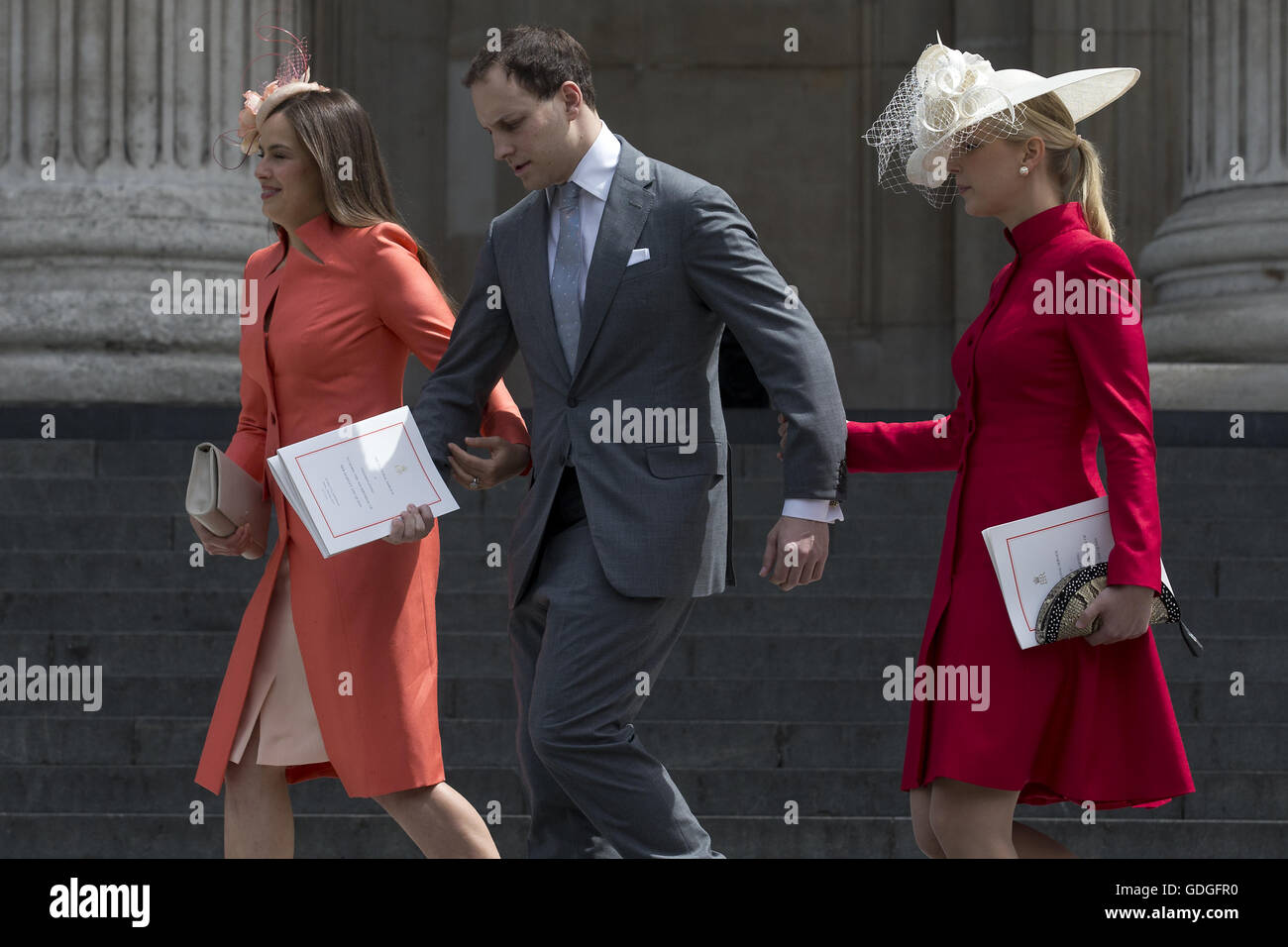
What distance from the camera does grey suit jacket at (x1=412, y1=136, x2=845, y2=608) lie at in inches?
147

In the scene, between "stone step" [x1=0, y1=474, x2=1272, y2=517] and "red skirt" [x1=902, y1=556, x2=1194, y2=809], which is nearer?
"red skirt" [x1=902, y1=556, x2=1194, y2=809]

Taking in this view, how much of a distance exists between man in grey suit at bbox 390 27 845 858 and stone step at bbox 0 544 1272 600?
308 cm

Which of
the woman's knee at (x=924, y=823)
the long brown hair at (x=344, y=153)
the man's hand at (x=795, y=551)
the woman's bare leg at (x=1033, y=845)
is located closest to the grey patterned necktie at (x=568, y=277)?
the long brown hair at (x=344, y=153)

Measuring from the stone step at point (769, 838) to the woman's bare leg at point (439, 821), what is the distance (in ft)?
4.58

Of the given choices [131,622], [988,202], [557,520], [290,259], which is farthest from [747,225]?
[131,622]

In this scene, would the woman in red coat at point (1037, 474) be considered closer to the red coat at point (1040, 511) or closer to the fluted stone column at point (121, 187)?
the red coat at point (1040, 511)

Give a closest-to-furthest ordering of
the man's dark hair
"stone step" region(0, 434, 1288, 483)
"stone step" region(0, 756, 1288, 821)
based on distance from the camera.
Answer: the man's dark hair
"stone step" region(0, 756, 1288, 821)
"stone step" region(0, 434, 1288, 483)

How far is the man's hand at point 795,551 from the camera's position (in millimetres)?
3666

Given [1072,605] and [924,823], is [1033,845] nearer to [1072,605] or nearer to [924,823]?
[924,823]

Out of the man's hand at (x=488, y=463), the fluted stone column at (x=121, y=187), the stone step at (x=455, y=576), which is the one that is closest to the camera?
the man's hand at (x=488, y=463)

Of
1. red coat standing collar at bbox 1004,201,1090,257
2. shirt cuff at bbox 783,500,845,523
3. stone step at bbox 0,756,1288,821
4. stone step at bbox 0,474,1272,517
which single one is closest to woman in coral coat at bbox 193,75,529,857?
shirt cuff at bbox 783,500,845,523

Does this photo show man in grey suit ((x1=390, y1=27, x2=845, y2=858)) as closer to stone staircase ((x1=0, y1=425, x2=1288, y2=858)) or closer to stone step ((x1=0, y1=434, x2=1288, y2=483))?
stone staircase ((x1=0, y1=425, x2=1288, y2=858))

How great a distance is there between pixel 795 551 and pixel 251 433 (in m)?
1.45
